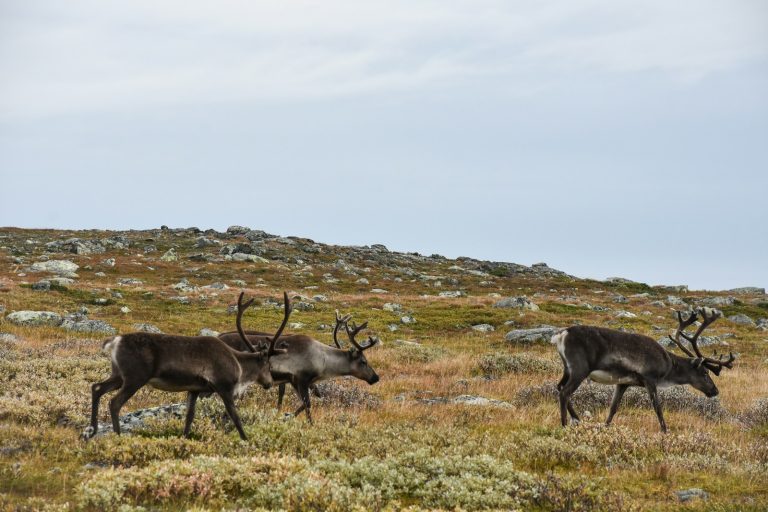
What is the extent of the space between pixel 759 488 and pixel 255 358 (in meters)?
8.23

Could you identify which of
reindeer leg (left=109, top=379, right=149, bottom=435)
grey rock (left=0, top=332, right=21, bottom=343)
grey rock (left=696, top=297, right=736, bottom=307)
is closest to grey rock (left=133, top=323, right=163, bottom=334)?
grey rock (left=0, top=332, right=21, bottom=343)

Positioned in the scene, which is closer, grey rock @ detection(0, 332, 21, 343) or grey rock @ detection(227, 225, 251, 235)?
grey rock @ detection(0, 332, 21, 343)

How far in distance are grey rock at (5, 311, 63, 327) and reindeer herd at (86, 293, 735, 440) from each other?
14.8m

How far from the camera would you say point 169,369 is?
10.5 m

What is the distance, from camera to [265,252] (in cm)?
7444

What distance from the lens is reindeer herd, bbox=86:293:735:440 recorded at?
10.4 metres

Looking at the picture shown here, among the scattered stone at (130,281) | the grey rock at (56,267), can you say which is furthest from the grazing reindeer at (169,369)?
the grey rock at (56,267)

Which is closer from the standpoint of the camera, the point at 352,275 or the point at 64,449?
the point at 64,449

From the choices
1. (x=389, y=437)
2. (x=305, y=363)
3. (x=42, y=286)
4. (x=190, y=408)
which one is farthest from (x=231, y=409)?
(x=42, y=286)

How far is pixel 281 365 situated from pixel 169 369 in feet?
12.4

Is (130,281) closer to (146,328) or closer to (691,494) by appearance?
(146,328)

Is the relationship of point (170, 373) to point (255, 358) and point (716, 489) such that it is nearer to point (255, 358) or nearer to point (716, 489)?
point (255, 358)

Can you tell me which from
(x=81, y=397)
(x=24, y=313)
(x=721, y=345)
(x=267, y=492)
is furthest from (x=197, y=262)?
(x=267, y=492)

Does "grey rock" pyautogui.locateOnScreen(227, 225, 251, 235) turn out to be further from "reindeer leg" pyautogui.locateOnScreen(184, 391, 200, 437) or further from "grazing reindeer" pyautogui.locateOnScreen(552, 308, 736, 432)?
"reindeer leg" pyautogui.locateOnScreen(184, 391, 200, 437)
